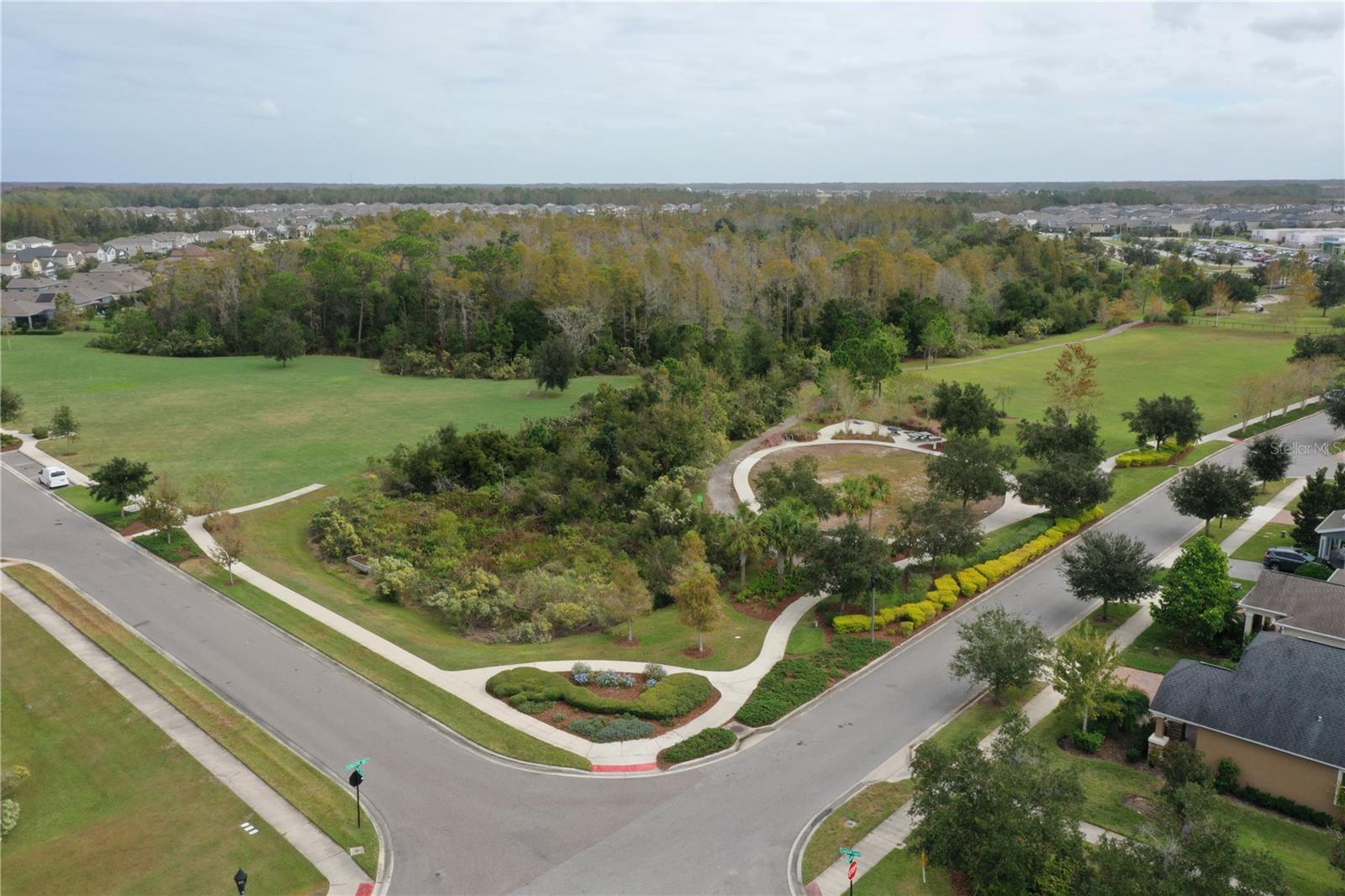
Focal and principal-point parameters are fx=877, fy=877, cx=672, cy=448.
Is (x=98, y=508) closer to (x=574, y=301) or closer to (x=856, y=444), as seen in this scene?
(x=856, y=444)

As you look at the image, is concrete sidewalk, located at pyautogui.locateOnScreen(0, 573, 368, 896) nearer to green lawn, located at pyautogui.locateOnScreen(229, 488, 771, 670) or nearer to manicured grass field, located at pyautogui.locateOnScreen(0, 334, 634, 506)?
green lawn, located at pyautogui.locateOnScreen(229, 488, 771, 670)

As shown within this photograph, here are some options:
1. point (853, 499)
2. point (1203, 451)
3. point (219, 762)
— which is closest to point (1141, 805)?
point (853, 499)

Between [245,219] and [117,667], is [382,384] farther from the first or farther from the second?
[245,219]

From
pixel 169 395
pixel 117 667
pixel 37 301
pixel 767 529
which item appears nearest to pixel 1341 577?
pixel 767 529

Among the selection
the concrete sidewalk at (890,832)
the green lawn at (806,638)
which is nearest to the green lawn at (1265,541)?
the concrete sidewalk at (890,832)

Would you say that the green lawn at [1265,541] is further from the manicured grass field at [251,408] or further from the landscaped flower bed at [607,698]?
the manicured grass field at [251,408]
